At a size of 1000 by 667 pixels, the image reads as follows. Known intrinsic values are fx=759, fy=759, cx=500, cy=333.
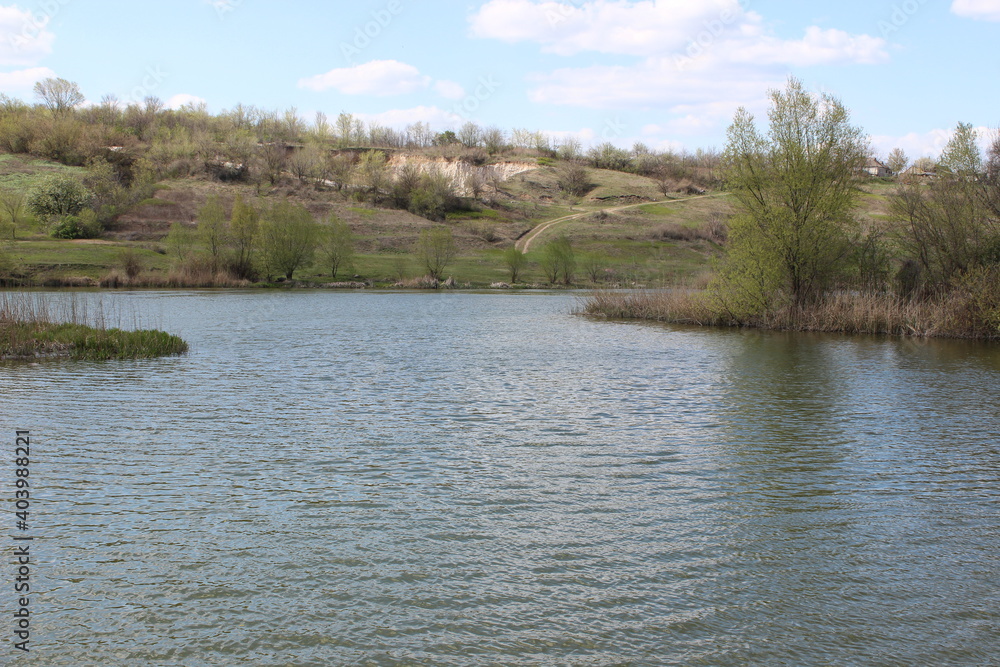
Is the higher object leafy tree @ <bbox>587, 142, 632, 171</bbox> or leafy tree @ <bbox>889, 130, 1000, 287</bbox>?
leafy tree @ <bbox>587, 142, 632, 171</bbox>

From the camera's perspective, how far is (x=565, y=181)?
127062 millimetres

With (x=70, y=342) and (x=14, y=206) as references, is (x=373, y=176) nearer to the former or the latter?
(x=14, y=206)

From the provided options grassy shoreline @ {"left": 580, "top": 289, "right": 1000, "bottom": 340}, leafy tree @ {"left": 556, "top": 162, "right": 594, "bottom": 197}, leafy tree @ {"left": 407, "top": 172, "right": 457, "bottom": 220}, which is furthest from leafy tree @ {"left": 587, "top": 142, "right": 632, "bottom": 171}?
grassy shoreline @ {"left": 580, "top": 289, "right": 1000, "bottom": 340}

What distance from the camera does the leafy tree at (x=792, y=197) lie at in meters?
31.7

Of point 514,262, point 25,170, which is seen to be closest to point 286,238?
point 514,262

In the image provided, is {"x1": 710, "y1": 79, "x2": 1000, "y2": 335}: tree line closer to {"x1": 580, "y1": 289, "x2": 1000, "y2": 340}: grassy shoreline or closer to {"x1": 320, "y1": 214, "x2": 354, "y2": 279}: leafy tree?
{"x1": 580, "y1": 289, "x2": 1000, "y2": 340}: grassy shoreline

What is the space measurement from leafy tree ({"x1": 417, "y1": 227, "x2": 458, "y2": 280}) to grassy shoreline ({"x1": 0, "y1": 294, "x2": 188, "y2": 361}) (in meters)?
47.5

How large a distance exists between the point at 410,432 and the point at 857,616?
816 centimetres

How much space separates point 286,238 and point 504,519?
59.2 metres

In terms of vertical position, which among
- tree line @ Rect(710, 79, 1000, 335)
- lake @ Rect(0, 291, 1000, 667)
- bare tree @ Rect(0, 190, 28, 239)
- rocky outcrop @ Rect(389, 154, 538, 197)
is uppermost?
rocky outcrop @ Rect(389, 154, 538, 197)

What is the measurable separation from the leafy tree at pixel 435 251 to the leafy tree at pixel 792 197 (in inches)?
1562

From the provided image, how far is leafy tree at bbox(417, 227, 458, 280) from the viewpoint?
69.8 m

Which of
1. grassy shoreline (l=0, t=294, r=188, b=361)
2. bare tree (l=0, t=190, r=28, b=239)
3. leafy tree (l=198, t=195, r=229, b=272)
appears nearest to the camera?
grassy shoreline (l=0, t=294, r=188, b=361)

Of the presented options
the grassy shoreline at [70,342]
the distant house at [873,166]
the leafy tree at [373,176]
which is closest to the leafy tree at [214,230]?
the leafy tree at [373,176]
